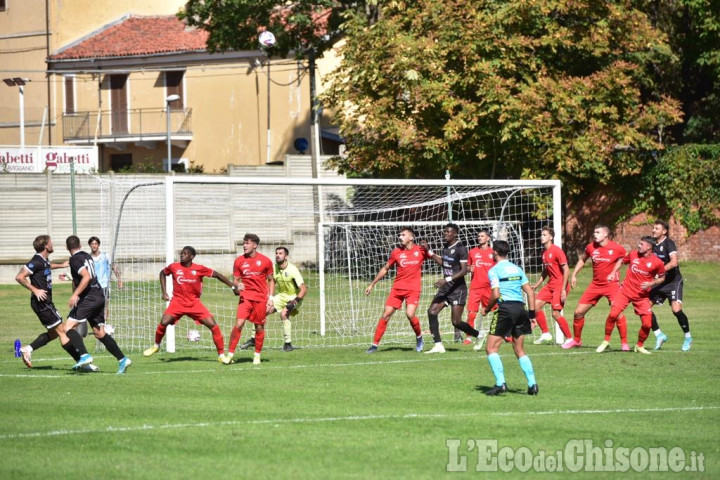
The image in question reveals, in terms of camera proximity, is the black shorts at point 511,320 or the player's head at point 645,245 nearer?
the black shorts at point 511,320

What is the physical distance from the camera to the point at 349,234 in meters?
24.5

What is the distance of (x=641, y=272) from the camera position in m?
17.4

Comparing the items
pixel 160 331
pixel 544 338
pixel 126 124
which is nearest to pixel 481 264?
pixel 544 338

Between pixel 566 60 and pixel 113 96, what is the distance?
2582 centimetres

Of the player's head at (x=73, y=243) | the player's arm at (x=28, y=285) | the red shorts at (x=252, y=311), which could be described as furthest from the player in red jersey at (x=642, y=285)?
the player's arm at (x=28, y=285)

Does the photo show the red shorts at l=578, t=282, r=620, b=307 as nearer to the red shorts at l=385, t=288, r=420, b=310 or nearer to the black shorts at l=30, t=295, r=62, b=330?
the red shorts at l=385, t=288, r=420, b=310

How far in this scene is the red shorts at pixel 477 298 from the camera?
753 inches

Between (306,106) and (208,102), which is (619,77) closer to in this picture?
(306,106)

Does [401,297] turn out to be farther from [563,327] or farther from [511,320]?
[511,320]

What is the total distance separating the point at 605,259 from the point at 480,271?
7.56 ft

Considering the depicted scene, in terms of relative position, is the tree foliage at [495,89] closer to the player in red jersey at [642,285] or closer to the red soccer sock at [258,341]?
the player in red jersey at [642,285]

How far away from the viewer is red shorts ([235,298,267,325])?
16672mm

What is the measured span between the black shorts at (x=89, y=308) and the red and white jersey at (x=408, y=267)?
17.0ft

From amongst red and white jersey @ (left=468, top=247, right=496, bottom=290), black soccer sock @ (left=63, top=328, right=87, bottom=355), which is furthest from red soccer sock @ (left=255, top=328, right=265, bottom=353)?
red and white jersey @ (left=468, top=247, right=496, bottom=290)
